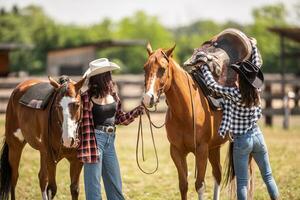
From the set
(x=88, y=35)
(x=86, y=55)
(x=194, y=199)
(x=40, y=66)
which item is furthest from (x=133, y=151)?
(x=88, y=35)

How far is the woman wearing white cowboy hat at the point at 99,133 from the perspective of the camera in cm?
588

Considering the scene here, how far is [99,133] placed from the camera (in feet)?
19.6

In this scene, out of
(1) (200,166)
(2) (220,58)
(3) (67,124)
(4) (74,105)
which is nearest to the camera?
(3) (67,124)

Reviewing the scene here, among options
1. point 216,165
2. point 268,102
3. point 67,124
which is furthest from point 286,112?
point 67,124

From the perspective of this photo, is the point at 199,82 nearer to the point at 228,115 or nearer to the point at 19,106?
the point at 228,115

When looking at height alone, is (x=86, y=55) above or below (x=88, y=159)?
below

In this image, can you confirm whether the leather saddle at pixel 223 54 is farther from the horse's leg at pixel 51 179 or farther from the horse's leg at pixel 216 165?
the horse's leg at pixel 51 179

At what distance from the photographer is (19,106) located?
802cm

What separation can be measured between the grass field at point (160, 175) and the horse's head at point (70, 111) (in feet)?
8.76

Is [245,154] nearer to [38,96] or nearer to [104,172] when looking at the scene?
[104,172]

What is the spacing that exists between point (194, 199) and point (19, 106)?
271 cm

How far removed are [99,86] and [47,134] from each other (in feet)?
4.23

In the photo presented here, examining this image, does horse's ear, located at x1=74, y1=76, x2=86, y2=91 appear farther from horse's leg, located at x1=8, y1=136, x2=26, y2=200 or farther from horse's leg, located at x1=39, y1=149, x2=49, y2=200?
horse's leg, located at x1=8, y1=136, x2=26, y2=200

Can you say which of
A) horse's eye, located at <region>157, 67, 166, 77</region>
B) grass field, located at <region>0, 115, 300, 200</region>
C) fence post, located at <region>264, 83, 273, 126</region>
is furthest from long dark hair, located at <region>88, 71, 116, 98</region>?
fence post, located at <region>264, 83, 273, 126</region>
